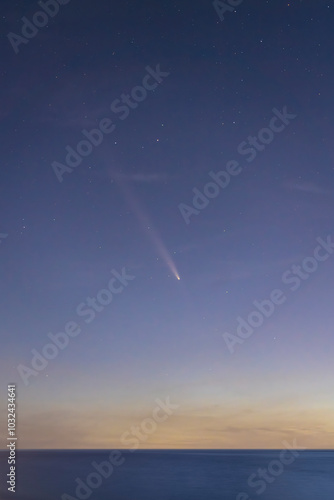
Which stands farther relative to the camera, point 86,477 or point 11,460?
point 86,477

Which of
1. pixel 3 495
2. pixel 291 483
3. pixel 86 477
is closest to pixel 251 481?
pixel 291 483

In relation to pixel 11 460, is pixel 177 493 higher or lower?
higher

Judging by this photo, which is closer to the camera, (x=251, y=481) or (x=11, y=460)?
(x=11, y=460)

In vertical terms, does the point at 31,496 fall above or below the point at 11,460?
above

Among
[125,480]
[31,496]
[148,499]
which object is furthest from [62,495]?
[125,480]

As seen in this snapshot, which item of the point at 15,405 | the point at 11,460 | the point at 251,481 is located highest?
the point at 251,481

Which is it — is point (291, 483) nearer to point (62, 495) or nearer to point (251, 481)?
point (251, 481)

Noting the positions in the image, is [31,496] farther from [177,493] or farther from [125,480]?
[125,480]

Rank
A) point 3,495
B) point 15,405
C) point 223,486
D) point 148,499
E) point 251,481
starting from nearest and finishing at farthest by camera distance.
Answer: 1. point 15,405
2. point 3,495
3. point 148,499
4. point 223,486
5. point 251,481

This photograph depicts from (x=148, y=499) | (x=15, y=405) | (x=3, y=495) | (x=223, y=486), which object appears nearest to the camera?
(x=15, y=405)
